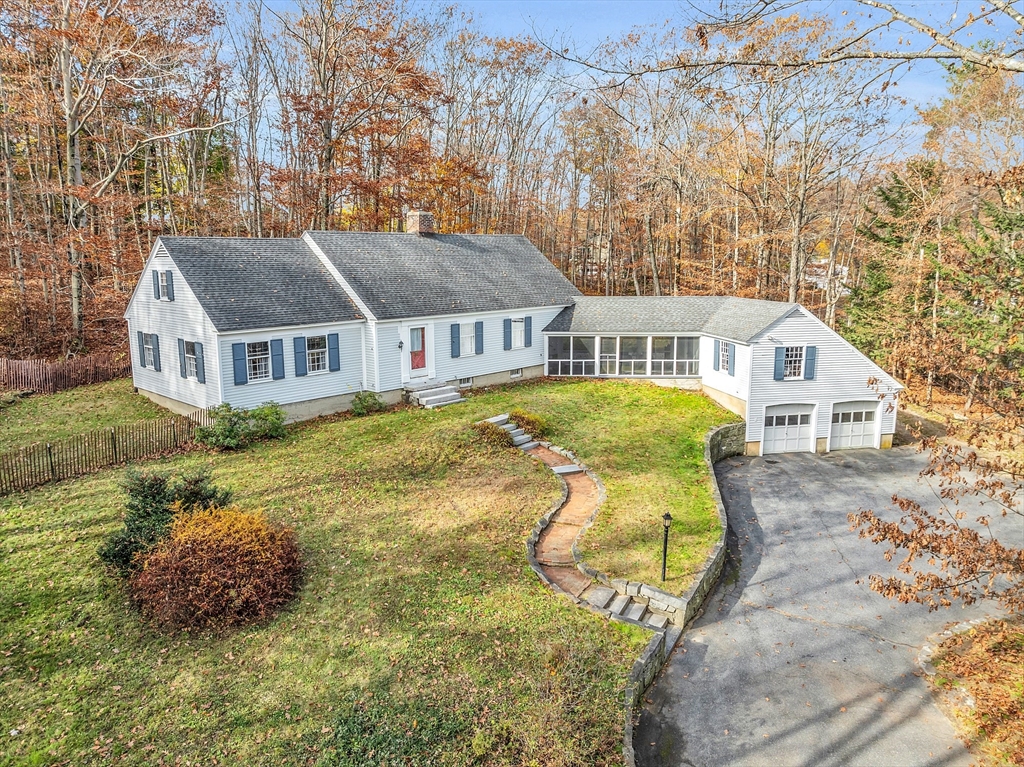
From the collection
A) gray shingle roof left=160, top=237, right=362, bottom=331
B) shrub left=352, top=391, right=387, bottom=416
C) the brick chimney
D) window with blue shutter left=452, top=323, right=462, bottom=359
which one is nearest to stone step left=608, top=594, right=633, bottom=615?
shrub left=352, top=391, right=387, bottom=416

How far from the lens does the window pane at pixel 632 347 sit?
83.4 ft

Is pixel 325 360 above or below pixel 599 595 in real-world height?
above

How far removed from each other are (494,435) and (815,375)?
1214cm

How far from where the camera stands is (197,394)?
1861cm

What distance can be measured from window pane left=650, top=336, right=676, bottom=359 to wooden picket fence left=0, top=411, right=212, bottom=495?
16.9 metres

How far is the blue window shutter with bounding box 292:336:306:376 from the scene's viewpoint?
18891 mm

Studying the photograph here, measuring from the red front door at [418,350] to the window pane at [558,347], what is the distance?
255 inches

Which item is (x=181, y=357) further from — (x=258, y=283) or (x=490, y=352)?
(x=490, y=352)

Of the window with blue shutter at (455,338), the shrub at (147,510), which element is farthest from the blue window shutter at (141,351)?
the shrub at (147,510)

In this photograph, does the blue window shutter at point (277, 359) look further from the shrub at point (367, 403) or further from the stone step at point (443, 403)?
the stone step at point (443, 403)

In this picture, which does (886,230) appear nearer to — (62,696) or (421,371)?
(421,371)

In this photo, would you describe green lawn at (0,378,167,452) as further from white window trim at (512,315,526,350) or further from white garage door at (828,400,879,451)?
white garage door at (828,400,879,451)

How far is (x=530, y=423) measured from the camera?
18953 millimetres

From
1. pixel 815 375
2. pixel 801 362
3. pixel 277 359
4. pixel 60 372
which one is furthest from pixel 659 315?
pixel 60 372
